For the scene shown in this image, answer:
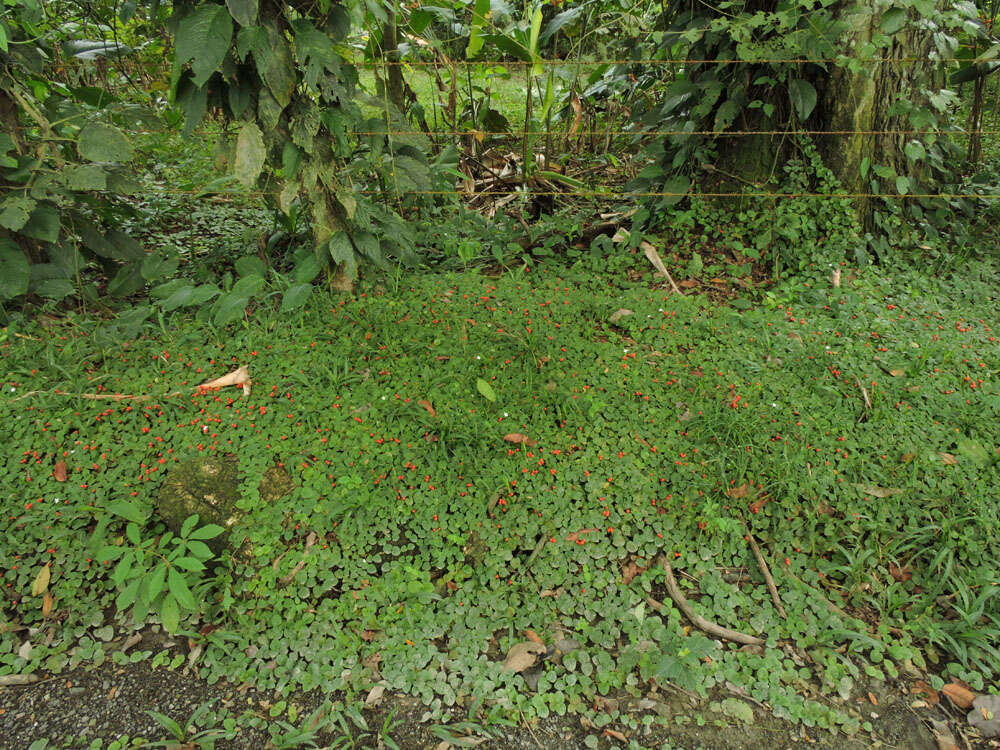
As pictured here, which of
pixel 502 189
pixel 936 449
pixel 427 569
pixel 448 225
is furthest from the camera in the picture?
pixel 502 189

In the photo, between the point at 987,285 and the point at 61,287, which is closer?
the point at 61,287

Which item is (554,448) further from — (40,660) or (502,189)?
(502,189)

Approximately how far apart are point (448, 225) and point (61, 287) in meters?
2.18

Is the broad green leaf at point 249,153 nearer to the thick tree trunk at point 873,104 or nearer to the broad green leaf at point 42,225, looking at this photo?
the broad green leaf at point 42,225

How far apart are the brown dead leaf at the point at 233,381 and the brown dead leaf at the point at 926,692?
2.74 m

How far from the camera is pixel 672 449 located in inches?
105

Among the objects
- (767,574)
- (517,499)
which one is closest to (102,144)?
(517,499)

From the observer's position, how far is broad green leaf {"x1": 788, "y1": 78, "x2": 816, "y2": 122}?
11.3 ft

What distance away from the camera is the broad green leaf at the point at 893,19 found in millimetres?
3035

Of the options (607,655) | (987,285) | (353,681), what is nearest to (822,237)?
(987,285)

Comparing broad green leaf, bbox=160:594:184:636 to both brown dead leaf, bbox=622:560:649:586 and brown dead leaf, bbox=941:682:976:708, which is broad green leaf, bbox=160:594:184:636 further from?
brown dead leaf, bbox=941:682:976:708

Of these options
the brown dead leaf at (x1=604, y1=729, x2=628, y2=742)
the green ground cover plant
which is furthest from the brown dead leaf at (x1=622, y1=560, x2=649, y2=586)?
the brown dead leaf at (x1=604, y1=729, x2=628, y2=742)

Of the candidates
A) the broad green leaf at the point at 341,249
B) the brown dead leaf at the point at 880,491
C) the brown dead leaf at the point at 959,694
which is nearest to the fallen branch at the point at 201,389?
the broad green leaf at the point at 341,249

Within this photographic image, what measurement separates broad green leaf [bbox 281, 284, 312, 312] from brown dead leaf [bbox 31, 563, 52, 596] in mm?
1440
